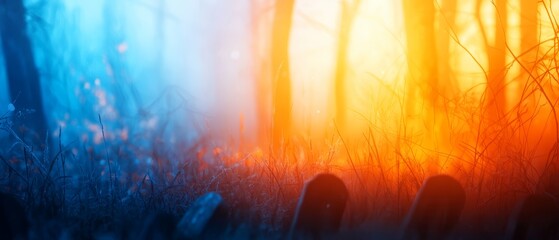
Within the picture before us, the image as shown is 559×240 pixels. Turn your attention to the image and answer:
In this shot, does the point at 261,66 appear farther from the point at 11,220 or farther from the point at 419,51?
the point at 11,220

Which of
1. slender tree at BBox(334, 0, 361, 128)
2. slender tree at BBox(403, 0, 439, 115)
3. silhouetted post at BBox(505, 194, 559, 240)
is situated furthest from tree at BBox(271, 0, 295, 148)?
silhouetted post at BBox(505, 194, 559, 240)

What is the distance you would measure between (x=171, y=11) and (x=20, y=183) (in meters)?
1.72

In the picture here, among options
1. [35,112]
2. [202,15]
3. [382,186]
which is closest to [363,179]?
[382,186]

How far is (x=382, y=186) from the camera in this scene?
281 cm

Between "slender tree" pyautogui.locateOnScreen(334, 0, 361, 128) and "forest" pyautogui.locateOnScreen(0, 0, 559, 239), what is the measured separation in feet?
0.04

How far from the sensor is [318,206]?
2.03m

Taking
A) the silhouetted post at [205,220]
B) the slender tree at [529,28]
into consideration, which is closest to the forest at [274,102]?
the slender tree at [529,28]

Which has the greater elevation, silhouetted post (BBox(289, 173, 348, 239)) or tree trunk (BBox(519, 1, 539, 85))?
tree trunk (BBox(519, 1, 539, 85))

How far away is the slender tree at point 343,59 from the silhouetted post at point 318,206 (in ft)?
4.65

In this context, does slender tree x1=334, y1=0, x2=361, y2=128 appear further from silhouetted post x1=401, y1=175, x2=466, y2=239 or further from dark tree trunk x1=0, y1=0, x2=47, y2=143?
dark tree trunk x1=0, y1=0, x2=47, y2=143

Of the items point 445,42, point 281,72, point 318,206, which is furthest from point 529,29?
point 318,206

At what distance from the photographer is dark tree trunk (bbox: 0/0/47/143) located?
3734 millimetres

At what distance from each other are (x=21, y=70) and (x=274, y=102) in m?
2.38

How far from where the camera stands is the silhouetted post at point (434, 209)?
207 centimetres
